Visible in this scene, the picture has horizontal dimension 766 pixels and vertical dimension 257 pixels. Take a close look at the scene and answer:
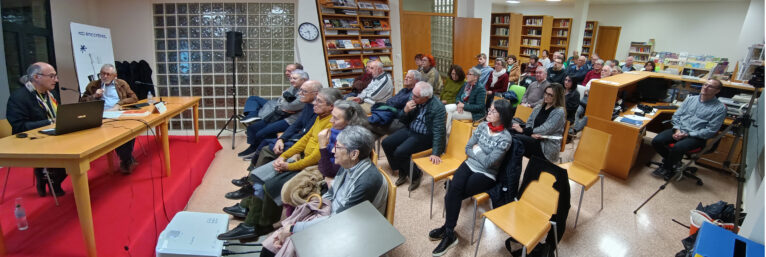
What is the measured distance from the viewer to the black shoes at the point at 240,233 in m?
2.46

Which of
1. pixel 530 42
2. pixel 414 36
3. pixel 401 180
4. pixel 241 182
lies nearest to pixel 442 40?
pixel 414 36

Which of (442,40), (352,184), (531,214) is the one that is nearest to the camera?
(352,184)

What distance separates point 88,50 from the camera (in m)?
4.20

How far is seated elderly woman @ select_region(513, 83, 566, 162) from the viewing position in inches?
126

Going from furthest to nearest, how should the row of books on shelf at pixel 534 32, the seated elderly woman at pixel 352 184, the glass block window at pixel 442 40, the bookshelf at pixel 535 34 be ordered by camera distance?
the row of books on shelf at pixel 534 32 → the bookshelf at pixel 535 34 → the glass block window at pixel 442 40 → the seated elderly woman at pixel 352 184

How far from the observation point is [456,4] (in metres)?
7.48

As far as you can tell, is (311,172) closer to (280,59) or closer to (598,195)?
(598,195)

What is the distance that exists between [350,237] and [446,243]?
3.88ft

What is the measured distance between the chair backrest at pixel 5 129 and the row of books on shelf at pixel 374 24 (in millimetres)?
4590

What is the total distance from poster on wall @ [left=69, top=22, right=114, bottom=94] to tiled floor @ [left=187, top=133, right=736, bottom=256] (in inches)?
77.0

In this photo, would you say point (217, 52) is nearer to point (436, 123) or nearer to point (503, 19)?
point (436, 123)

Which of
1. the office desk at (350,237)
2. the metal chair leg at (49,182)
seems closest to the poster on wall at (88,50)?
the metal chair leg at (49,182)

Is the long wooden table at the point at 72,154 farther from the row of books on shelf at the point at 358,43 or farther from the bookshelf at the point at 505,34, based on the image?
the bookshelf at the point at 505,34

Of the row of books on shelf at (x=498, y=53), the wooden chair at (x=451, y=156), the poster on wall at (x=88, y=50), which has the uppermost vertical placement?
the row of books on shelf at (x=498, y=53)
